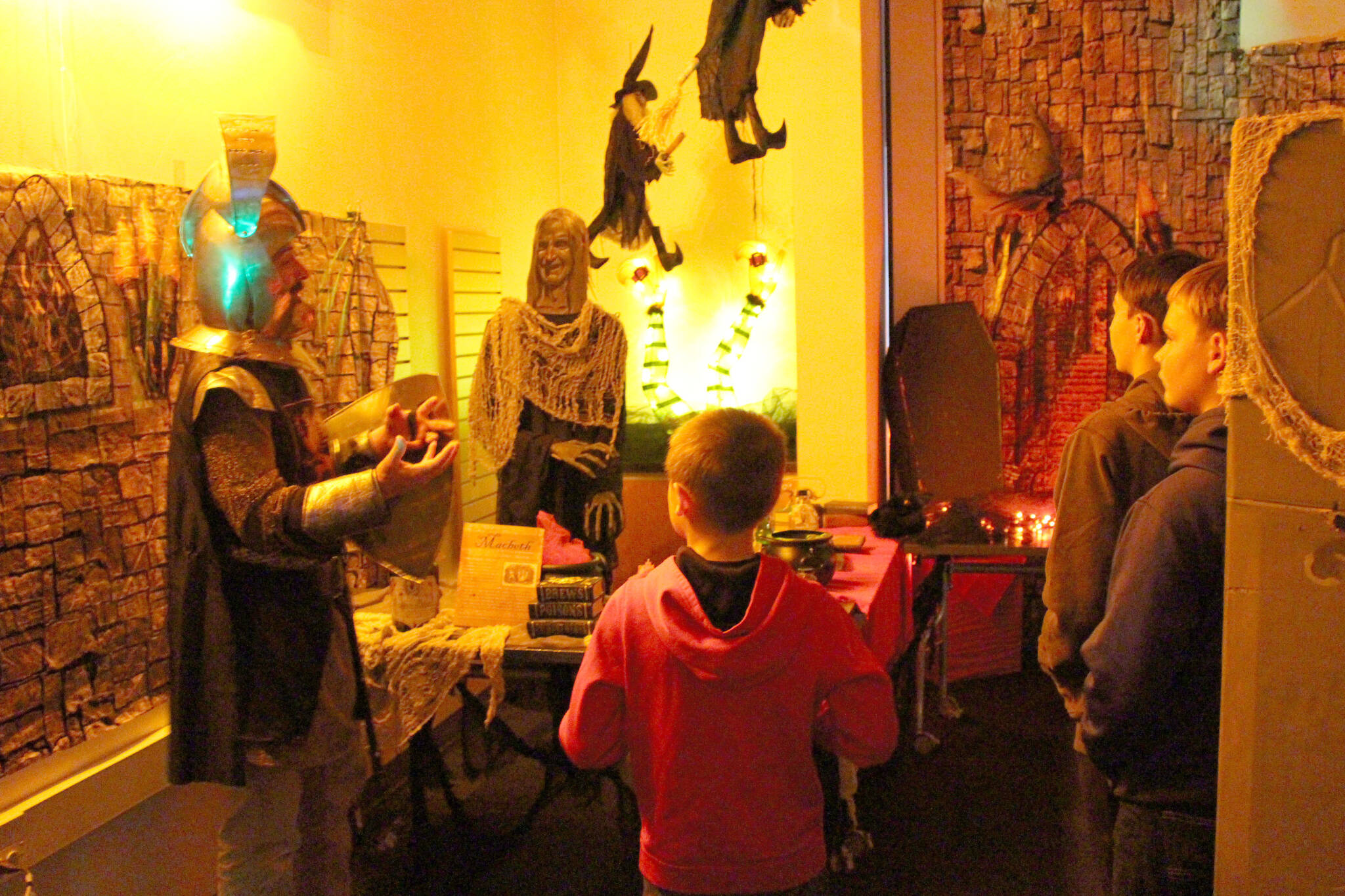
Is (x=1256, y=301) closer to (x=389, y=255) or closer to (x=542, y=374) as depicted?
(x=542, y=374)

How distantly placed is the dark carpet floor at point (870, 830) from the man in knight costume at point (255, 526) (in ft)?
3.26

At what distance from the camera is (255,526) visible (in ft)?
7.48

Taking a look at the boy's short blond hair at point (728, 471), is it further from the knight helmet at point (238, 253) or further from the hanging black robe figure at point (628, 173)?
the hanging black robe figure at point (628, 173)

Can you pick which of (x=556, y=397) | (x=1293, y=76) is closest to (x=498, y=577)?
(x=556, y=397)

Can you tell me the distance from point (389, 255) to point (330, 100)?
0.52 m

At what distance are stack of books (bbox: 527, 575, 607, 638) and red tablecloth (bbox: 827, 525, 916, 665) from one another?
0.70 m

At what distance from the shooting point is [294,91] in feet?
11.5

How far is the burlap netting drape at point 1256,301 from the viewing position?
3.55 ft

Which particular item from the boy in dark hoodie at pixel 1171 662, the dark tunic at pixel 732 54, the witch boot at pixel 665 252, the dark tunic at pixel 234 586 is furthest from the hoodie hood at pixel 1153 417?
the witch boot at pixel 665 252

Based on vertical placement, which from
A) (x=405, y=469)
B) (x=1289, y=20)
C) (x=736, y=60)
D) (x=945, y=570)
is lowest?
(x=945, y=570)

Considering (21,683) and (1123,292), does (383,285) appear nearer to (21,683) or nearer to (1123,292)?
(21,683)

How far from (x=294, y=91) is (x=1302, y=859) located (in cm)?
323

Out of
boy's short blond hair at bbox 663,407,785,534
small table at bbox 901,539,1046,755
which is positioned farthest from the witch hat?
boy's short blond hair at bbox 663,407,785,534

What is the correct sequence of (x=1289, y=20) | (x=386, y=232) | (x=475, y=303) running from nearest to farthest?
1. (x=386, y=232)
2. (x=475, y=303)
3. (x=1289, y=20)
